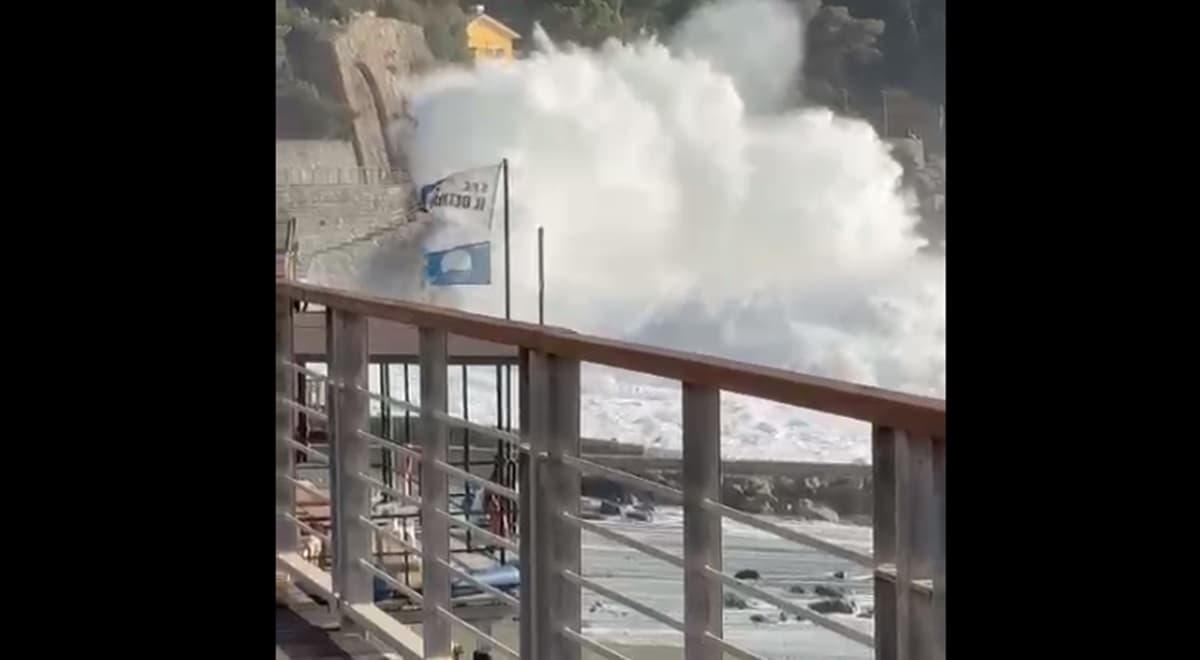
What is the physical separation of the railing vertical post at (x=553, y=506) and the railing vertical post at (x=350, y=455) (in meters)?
0.56

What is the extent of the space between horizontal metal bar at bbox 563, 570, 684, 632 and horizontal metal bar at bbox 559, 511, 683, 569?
1.9 inches

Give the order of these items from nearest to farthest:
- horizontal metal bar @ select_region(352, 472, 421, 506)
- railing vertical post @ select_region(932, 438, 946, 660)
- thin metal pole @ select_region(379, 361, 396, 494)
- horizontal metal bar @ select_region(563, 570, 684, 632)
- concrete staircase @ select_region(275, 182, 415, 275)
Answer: railing vertical post @ select_region(932, 438, 946, 660)
horizontal metal bar @ select_region(563, 570, 684, 632)
horizontal metal bar @ select_region(352, 472, 421, 506)
thin metal pole @ select_region(379, 361, 396, 494)
concrete staircase @ select_region(275, 182, 415, 275)

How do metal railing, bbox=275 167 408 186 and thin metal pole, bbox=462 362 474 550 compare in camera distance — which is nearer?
thin metal pole, bbox=462 362 474 550

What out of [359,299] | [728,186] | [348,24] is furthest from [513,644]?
[348,24]

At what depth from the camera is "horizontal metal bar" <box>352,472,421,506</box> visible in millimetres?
1885

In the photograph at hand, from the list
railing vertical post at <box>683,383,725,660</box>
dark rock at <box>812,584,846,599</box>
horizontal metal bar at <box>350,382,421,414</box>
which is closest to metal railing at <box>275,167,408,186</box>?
horizontal metal bar at <box>350,382,421,414</box>

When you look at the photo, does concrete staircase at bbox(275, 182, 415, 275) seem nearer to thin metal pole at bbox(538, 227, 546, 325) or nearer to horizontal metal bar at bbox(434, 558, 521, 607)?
thin metal pole at bbox(538, 227, 546, 325)

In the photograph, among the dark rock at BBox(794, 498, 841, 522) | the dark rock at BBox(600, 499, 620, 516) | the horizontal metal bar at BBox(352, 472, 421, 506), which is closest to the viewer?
the horizontal metal bar at BBox(352, 472, 421, 506)

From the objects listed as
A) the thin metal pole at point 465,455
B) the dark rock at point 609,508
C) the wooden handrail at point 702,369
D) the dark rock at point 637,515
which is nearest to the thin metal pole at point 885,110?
the thin metal pole at point 465,455

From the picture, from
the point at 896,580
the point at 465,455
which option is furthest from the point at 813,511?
the point at 896,580

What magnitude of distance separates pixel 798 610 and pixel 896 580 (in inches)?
5.3

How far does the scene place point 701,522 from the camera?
4.17 feet

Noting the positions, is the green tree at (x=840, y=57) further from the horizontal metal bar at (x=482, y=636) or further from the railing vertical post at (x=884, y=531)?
the railing vertical post at (x=884, y=531)
